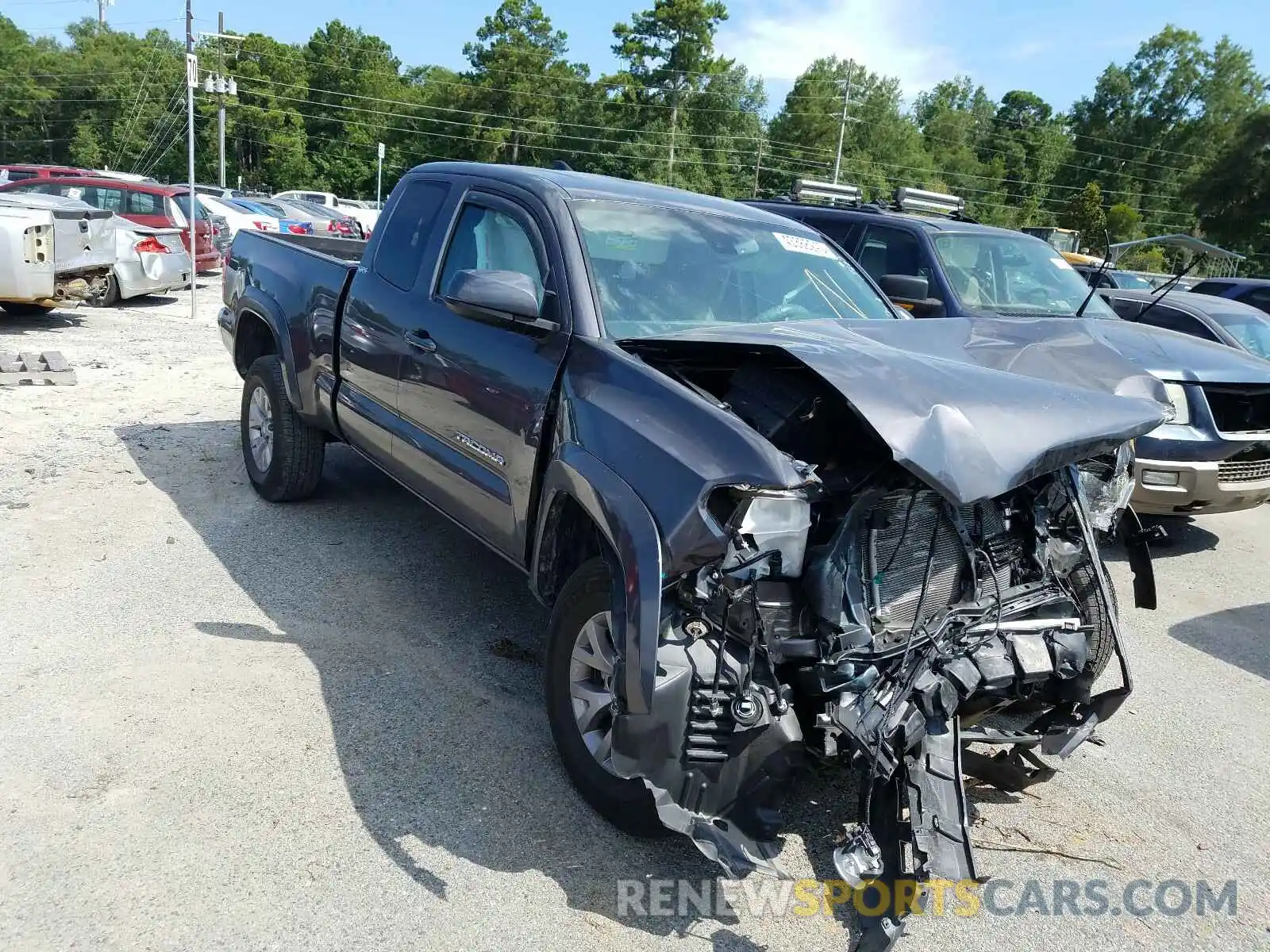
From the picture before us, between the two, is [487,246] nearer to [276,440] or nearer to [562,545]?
[562,545]

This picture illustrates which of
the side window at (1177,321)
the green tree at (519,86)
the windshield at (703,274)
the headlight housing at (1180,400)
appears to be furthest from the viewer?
the green tree at (519,86)

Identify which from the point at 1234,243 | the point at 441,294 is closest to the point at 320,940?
the point at 441,294

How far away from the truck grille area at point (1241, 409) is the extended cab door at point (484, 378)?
15.7 ft

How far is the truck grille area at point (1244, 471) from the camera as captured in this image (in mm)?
5969

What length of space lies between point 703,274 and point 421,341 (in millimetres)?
1260

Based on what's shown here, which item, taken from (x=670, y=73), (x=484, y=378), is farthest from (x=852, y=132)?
(x=484, y=378)

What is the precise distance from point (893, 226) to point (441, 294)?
484 centimetres

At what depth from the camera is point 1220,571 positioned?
6.31m

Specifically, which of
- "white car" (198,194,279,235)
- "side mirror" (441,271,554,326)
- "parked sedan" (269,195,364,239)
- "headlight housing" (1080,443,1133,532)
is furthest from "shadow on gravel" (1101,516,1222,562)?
"parked sedan" (269,195,364,239)

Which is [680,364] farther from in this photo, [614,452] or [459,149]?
[459,149]

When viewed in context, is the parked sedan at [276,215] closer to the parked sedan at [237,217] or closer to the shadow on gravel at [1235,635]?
the parked sedan at [237,217]

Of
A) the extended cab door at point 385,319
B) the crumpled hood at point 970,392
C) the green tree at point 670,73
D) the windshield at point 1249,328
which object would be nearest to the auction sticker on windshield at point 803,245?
the crumpled hood at point 970,392

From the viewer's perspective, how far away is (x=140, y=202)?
1606 centimetres

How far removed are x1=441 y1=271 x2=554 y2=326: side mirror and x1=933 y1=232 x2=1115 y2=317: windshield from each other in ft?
15.7
